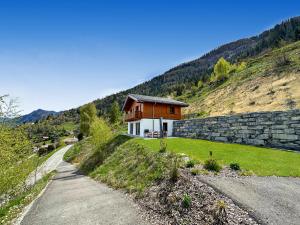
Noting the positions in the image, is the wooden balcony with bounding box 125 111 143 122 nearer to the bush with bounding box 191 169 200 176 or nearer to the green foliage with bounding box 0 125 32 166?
the green foliage with bounding box 0 125 32 166

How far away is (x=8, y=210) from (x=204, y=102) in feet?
178

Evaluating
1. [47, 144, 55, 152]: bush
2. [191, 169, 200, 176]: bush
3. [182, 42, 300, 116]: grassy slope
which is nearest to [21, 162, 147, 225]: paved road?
[191, 169, 200, 176]: bush

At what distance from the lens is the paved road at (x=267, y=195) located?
8305 mm

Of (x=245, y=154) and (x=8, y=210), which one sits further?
(x=245, y=154)

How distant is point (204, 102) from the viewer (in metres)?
61.5

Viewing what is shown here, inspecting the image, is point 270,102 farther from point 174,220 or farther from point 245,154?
point 174,220

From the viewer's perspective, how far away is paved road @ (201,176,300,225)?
327 inches

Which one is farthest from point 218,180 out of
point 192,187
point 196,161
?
point 196,161

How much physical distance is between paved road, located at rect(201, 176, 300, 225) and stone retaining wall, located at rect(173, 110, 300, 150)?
831 centimetres

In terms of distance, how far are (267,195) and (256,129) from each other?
546 inches

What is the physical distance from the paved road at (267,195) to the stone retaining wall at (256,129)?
8.31 m

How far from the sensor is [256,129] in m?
22.5

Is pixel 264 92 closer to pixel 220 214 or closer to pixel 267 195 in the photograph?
pixel 267 195

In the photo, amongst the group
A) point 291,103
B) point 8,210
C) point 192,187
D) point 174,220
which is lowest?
point 8,210
